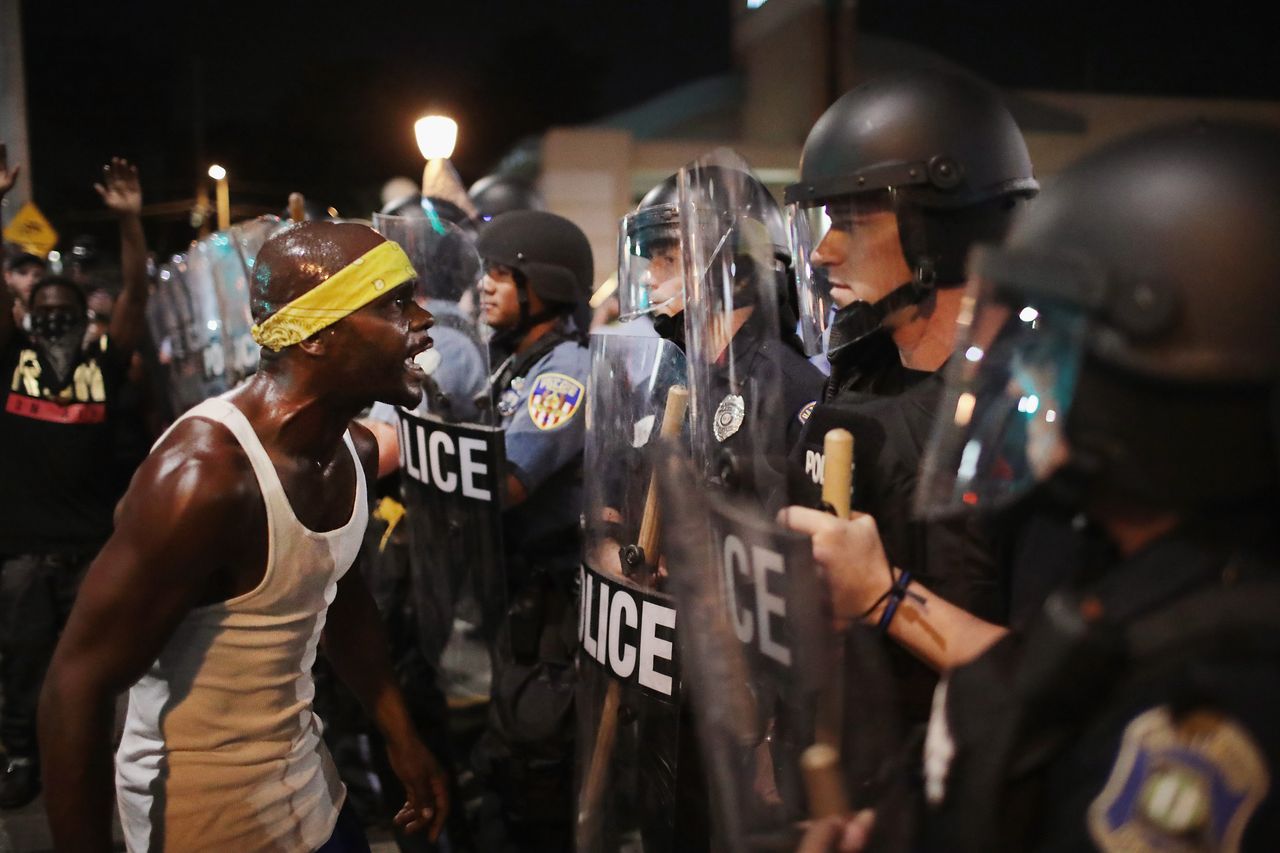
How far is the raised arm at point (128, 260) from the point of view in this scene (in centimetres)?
508

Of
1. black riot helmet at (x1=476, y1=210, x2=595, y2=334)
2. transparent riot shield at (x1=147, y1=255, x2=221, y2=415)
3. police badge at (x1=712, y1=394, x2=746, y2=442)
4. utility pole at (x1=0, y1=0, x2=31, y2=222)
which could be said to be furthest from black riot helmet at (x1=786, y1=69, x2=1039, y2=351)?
utility pole at (x1=0, y1=0, x2=31, y2=222)

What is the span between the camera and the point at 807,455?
7.52ft

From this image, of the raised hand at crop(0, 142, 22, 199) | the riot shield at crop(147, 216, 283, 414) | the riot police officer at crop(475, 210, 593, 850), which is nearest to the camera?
the riot police officer at crop(475, 210, 593, 850)

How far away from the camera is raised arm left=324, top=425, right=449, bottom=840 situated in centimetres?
261

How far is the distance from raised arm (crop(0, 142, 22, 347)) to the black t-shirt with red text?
0.18 metres

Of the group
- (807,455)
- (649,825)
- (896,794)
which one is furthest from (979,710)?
(649,825)

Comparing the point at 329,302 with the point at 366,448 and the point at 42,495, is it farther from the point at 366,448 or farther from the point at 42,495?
the point at 42,495

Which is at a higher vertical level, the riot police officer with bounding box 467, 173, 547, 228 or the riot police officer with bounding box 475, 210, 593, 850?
the riot police officer with bounding box 467, 173, 547, 228

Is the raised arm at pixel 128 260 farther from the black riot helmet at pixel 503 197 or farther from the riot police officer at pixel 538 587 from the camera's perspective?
the black riot helmet at pixel 503 197

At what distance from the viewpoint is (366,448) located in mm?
2859

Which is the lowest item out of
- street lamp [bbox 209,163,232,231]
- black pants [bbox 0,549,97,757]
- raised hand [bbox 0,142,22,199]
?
black pants [bbox 0,549,97,757]

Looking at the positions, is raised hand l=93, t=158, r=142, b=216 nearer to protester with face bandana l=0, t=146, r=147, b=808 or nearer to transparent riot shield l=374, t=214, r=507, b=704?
protester with face bandana l=0, t=146, r=147, b=808

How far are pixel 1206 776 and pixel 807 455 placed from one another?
131 cm

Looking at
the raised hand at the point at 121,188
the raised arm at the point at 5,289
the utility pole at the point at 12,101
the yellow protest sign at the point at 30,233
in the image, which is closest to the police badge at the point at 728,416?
the raised arm at the point at 5,289
